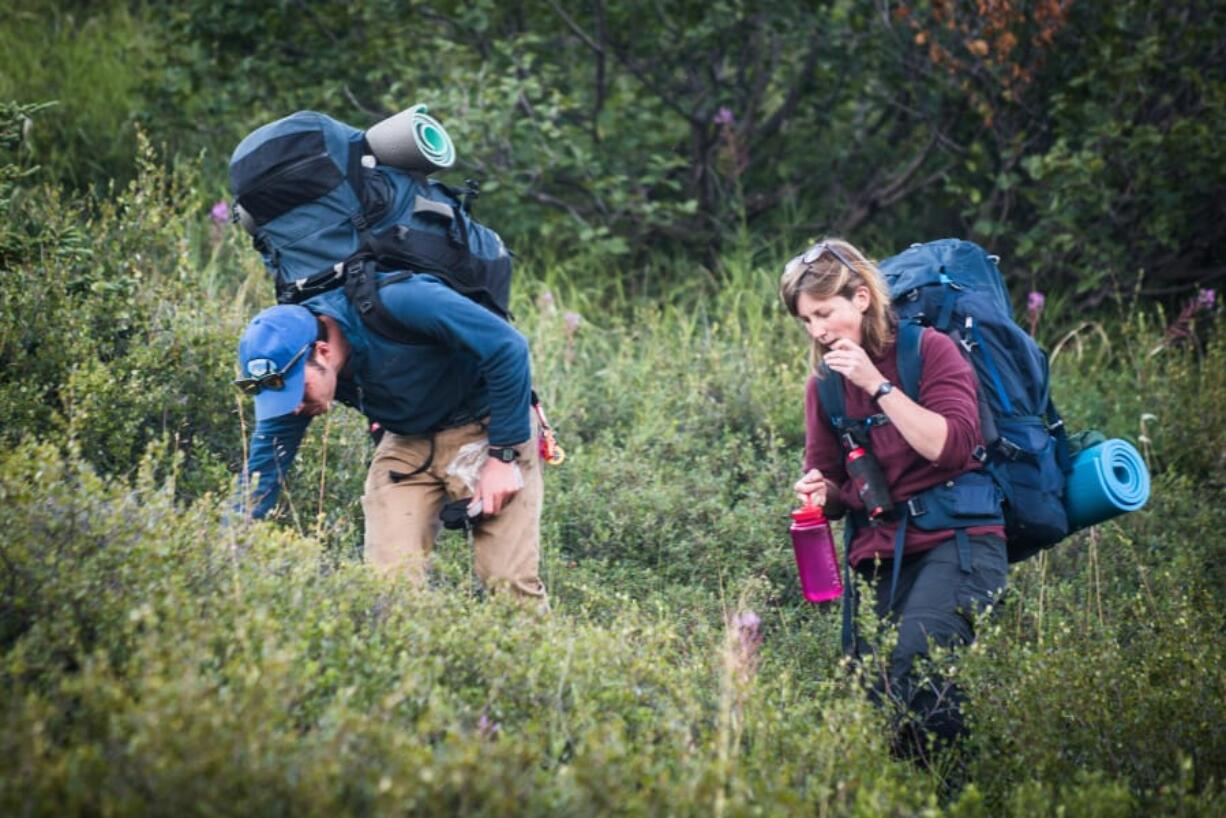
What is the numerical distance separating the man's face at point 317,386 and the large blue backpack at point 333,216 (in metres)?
0.20

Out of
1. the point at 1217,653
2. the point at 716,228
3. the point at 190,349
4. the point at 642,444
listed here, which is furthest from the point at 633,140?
the point at 1217,653

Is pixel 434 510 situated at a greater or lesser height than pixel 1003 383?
lesser

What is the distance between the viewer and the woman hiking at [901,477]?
159 inches

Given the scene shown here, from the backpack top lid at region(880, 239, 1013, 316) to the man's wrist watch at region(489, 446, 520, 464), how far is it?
140 cm

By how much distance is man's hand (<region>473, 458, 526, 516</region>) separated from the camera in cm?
414

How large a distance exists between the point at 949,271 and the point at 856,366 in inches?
26.7

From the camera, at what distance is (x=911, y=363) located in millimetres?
4227

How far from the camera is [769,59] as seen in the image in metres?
9.29

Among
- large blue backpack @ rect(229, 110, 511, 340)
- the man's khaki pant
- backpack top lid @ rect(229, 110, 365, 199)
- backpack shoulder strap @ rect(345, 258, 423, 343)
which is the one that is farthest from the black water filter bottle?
backpack top lid @ rect(229, 110, 365, 199)

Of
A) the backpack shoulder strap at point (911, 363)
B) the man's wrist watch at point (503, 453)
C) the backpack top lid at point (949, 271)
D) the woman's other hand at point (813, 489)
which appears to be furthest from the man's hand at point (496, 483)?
the backpack top lid at point (949, 271)

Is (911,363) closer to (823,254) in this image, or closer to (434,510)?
(823,254)

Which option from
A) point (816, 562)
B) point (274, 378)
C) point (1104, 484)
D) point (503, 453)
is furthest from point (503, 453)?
point (1104, 484)

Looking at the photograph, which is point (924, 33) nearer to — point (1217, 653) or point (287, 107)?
point (287, 107)

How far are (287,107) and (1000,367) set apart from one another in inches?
229
